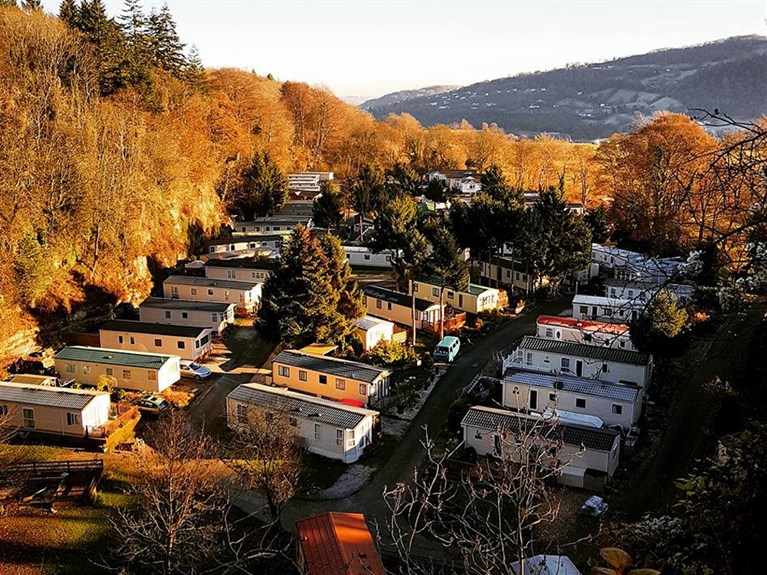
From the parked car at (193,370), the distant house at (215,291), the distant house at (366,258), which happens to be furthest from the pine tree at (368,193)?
the parked car at (193,370)

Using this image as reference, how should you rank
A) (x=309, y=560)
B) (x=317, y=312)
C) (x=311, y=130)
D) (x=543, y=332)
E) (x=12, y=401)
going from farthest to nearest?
(x=311, y=130) < (x=543, y=332) < (x=317, y=312) < (x=12, y=401) < (x=309, y=560)

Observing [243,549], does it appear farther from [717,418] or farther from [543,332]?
[543,332]

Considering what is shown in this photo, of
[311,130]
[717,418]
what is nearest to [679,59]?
[311,130]

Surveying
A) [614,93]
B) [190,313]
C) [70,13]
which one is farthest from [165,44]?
[614,93]

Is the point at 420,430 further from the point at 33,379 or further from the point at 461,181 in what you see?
the point at 461,181

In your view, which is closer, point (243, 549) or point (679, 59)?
point (243, 549)

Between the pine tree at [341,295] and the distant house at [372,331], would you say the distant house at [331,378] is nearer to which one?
the pine tree at [341,295]

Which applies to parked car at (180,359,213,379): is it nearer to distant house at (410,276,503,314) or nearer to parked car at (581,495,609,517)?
distant house at (410,276,503,314)
